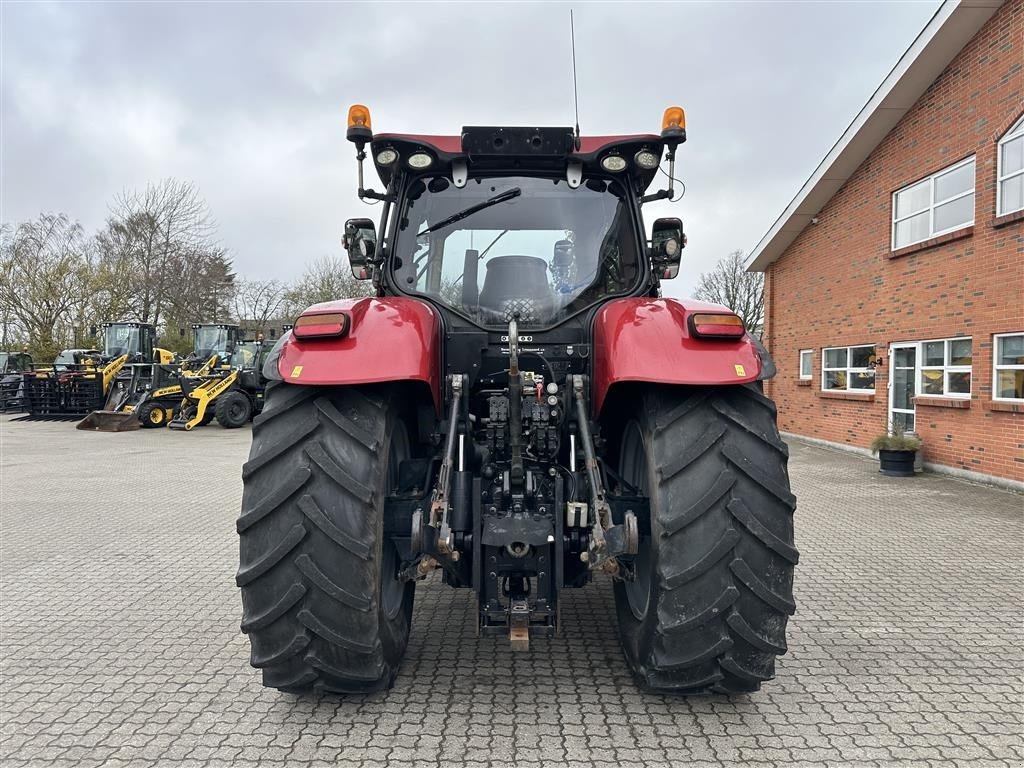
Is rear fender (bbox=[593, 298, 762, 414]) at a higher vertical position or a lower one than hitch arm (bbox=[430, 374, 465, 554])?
higher

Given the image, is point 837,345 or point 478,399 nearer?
point 478,399

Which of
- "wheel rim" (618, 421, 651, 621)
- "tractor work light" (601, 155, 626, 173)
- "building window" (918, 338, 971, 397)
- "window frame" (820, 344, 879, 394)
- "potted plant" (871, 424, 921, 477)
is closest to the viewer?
"wheel rim" (618, 421, 651, 621)

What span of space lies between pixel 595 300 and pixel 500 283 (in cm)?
49

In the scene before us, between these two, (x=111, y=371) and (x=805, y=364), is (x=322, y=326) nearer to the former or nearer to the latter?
(x=805, y=364)

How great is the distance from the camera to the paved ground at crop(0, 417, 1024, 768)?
8.86ft

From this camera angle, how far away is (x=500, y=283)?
3.53 metres

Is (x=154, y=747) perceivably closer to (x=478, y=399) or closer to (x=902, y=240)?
(x=478, y=399)

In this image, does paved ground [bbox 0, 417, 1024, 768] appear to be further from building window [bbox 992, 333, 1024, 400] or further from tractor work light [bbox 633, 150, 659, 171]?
building window [bbox 992, 333, 1024, 400]

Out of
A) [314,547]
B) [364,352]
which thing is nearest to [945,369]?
[364,352]

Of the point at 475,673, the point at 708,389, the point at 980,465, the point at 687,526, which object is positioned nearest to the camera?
the point at 687,526

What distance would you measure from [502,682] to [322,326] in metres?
1.85

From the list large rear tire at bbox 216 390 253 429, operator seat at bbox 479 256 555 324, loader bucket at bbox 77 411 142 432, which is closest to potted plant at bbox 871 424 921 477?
operator seat at bbox 479 256 555 324

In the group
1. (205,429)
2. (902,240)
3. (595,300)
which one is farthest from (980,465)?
(205,429)

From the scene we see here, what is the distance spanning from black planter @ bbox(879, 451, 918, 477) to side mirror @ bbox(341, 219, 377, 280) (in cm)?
934
